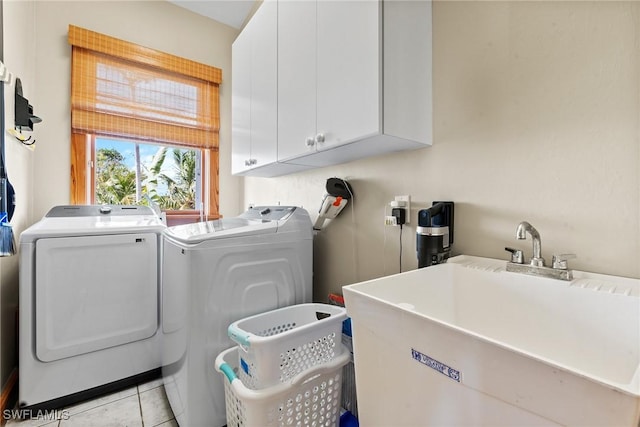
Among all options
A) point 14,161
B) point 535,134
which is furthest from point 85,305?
point 535,134

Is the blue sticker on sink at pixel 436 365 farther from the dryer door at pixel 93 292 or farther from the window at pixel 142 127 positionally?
the window at pixel 142 127

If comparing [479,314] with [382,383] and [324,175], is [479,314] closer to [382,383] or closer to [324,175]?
[382,383]

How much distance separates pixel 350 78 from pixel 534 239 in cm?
86

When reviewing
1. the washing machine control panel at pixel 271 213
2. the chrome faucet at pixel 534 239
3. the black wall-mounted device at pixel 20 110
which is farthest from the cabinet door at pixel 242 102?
the chrome faucet at pixel 534 239

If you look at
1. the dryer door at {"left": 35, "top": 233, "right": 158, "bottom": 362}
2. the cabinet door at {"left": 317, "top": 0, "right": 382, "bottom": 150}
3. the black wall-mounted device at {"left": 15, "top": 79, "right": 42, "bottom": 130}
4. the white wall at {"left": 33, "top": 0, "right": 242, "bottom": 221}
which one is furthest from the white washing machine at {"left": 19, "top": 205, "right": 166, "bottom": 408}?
the cabinet door at {"left": 317, "top": 0, "right": 382, "bottom": 150}

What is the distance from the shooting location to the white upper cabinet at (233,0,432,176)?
1.06 meters

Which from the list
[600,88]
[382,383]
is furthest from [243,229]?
[600,88]

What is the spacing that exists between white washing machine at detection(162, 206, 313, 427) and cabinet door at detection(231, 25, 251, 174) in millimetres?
666

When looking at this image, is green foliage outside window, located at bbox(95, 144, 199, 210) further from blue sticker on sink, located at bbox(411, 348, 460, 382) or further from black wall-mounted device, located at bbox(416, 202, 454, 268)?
blue sticker on sink, located at bbox(411, 348, 460, 382)

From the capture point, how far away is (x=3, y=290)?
164 centimetres

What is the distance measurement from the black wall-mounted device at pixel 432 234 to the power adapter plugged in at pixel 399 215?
175 millimetres

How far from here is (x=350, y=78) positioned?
3.75 feet

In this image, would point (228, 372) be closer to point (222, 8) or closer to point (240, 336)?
point (240, 336)

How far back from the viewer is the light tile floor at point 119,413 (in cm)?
146
